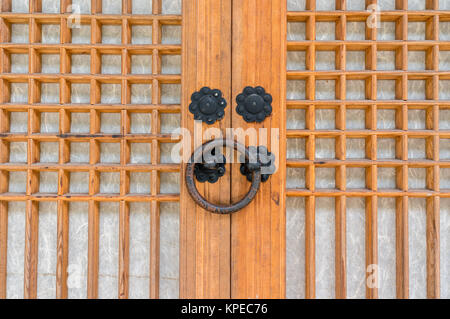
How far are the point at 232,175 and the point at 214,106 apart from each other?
152mm

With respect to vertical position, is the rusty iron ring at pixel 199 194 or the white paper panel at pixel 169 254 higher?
the rusty iron ring at pixel 199 194

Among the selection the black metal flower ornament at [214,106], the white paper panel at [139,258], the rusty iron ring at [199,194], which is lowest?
the white paper panel at [139,258]

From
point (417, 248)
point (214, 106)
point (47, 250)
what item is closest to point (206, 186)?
point (214, 106)

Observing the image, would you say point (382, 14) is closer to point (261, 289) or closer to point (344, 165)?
point (344, 165)

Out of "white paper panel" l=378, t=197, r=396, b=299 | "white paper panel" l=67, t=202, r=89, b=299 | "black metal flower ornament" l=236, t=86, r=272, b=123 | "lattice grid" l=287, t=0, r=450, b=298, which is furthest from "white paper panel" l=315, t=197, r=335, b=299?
"white paper panel" l=67, t=202, r=89, b=299

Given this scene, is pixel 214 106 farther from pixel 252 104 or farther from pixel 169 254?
pixel 169 254

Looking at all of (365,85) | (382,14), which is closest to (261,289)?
(365,85)

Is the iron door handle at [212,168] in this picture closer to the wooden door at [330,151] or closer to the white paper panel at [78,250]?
the wooden door at [330,151]

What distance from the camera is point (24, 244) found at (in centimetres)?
64

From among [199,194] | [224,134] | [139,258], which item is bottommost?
[139,258]

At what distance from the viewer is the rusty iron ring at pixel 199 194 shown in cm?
58

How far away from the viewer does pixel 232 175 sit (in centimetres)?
62

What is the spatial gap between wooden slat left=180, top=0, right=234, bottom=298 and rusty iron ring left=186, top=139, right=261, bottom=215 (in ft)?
0.13

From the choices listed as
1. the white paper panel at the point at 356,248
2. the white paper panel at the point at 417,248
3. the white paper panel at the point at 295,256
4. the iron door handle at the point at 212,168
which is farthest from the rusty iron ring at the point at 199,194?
the white paper panel at the point at 417,248
